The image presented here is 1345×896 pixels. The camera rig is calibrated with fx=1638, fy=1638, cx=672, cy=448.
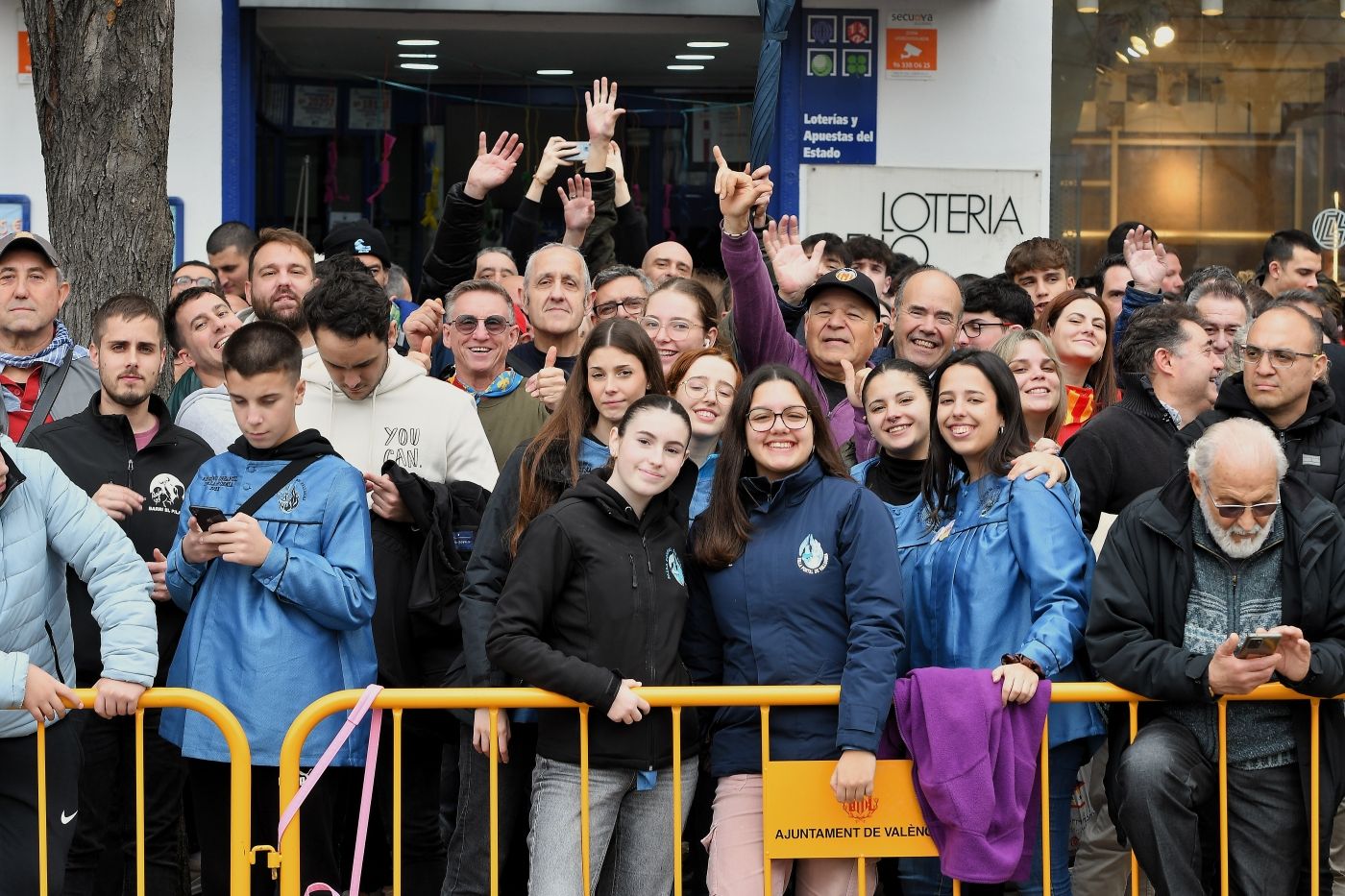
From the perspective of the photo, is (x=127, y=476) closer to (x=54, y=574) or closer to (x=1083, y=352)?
(x=54, y=574)

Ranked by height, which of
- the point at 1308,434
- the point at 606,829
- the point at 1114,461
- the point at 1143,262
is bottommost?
the point at 606,829

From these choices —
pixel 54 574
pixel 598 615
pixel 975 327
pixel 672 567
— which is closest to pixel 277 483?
pixel 54 574

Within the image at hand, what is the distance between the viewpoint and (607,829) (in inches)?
179

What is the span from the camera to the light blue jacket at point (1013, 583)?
4613 mm

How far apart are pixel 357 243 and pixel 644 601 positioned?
3971 mm

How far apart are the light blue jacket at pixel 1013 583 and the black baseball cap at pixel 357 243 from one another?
4069mm

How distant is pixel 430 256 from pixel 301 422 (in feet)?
6.12

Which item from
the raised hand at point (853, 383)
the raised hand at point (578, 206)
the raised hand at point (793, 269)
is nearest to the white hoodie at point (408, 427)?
the raised hand at point (853, 383)

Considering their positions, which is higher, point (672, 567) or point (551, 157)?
point (551, 157)

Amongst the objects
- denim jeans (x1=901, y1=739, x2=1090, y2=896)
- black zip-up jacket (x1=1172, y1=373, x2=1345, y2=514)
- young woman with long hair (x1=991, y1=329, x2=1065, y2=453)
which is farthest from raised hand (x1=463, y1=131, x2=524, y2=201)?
denim jeans (x1=901, y1=739, x2=1090, y2=896)

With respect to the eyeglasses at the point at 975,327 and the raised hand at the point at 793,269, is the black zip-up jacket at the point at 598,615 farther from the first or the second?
the eyeglasses at the point at 975,327

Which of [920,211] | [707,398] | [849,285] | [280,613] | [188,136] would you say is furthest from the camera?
[920,211]

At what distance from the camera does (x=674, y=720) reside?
446 centimetres

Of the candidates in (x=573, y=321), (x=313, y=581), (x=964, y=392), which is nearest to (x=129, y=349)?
(x=313, y=581)
